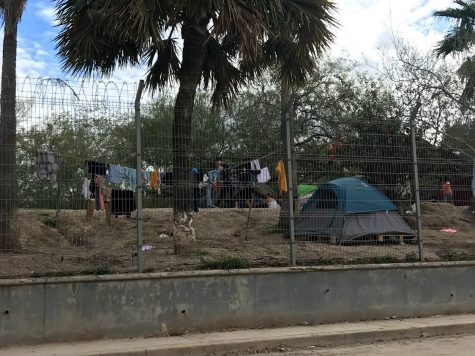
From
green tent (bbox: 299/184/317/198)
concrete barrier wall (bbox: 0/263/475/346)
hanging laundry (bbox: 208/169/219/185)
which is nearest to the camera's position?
concrete barrier wall (bbox: 0/263/475/346)

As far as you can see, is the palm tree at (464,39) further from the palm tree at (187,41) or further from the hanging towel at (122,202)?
the hanging towel at (122,202)

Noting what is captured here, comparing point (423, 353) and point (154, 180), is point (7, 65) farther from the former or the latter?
point (423, 353)

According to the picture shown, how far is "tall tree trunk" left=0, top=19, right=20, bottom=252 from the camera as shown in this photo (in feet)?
28.1

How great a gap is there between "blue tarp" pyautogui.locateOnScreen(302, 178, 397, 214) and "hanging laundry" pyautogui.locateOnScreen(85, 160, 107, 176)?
4.15 m

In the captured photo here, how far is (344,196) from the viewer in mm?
11203

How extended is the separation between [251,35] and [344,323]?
5.28 meters

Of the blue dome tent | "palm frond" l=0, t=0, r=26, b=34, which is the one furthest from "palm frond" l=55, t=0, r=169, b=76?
the blue dome tent

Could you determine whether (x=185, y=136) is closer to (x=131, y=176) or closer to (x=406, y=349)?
(x=131, y=176)

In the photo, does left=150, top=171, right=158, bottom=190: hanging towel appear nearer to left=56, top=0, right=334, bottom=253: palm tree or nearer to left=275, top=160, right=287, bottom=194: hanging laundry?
left=56, top=0, right=334, bottom=253: palm tree

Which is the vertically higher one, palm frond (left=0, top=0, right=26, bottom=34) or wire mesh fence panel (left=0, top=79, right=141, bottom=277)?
palm frond (left=0, top=0, right=26, bottom=34)

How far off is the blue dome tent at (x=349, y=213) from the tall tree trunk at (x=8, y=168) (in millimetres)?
5005

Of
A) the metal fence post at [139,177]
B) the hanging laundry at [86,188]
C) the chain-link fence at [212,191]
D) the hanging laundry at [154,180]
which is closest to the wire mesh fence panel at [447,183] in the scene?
the chain-link fence at [212,191]

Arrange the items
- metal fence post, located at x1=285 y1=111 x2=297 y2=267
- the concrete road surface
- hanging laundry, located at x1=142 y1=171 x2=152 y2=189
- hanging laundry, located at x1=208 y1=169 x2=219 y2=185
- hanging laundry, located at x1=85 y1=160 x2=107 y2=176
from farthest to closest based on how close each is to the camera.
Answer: metal fence post, located at x1=285 y1=111 x2=297 y2=267, hanging laundry, located at x1=208 y1=169 x2=219 y2=185, hanging laundry, located at x1=142 y1=171 x2=152 y2=189, hanging laundry, located at x1=85 y1=160 x2=107 y2=176, the concrete road surface

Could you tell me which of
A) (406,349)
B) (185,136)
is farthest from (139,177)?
(406,349)
